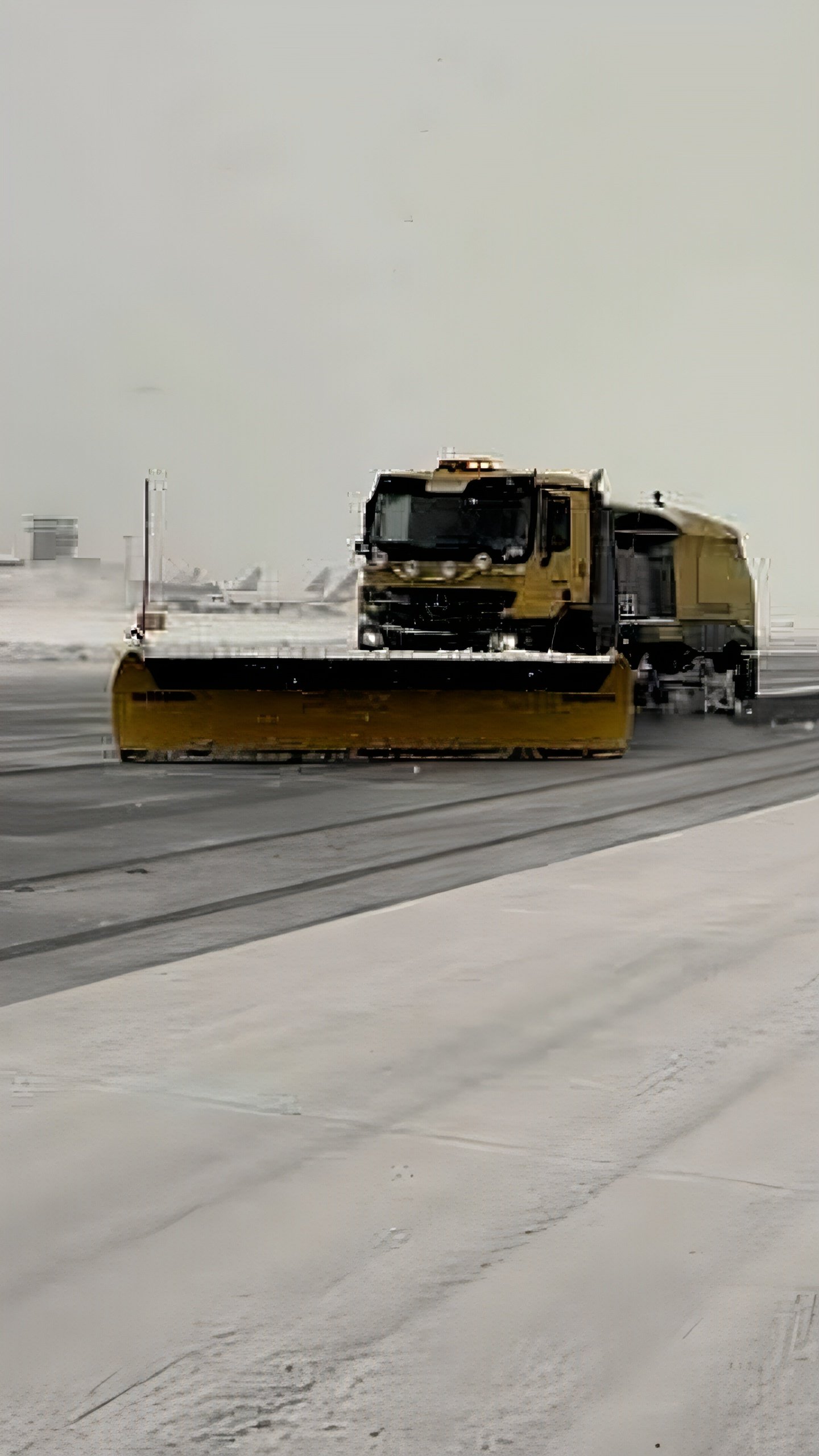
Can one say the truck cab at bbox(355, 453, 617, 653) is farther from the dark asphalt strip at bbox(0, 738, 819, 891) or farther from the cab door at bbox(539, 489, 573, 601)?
the dark asphalt strip at bbox(0, 738, 819, 891)

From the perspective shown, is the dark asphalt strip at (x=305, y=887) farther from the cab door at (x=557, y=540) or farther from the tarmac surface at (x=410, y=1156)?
the cab door at (x=557, y=540)

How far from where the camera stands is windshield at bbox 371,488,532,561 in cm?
1675

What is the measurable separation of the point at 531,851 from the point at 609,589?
7652mm

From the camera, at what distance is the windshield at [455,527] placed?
1675cm

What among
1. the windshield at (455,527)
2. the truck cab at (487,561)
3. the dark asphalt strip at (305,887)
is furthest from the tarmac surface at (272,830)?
the windshield at (455,527)

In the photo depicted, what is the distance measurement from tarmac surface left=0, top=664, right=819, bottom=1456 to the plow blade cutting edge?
474 cm

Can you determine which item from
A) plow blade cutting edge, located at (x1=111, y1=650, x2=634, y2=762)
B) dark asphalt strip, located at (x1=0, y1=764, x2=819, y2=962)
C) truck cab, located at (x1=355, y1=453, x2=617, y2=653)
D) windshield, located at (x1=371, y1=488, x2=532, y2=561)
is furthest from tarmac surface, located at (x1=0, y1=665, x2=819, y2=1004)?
windshield, located at (x1=371, y1=488, x2=532, y2=561)

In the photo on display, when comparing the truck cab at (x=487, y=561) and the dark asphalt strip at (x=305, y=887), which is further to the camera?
the truck cab at (x=487, y=561)

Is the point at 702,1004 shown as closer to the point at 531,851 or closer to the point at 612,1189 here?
the point at 612,1189

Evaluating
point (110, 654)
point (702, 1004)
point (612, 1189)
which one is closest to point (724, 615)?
point (702, 1004)

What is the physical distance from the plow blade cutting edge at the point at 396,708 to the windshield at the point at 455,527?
2556 mm

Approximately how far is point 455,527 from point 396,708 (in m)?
3.16

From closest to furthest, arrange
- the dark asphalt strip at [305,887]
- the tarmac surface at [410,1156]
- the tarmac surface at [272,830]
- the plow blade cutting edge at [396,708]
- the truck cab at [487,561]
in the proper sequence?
the tarmac surface at [410,1156] → the dark asphalt strip at [305,887] → the tarmac surface at [272,830] → the plow blade cutting edge at [396,708] → the truck cab at [487,561]

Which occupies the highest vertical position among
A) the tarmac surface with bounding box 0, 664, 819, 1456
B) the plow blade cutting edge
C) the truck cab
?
the truck cab
